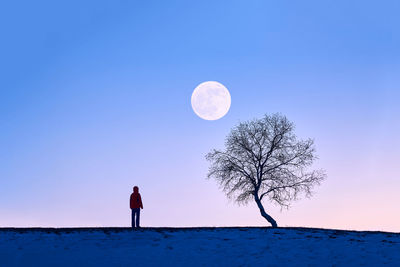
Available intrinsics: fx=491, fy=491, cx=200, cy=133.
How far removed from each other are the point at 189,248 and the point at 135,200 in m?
5.77

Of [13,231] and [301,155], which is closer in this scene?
[13,231]

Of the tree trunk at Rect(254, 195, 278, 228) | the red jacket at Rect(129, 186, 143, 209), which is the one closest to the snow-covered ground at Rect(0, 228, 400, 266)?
the red jacket at Rect(129, 186, 143, 209)

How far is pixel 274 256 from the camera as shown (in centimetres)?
2347

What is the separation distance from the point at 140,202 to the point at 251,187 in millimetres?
15019

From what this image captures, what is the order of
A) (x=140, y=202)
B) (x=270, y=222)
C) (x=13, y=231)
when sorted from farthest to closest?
(x=270, y=222) → (x=140, y=202) → (x=13, y=231)

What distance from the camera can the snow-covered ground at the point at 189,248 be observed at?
22.4 meters

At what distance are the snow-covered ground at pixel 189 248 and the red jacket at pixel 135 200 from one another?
6.78 ft

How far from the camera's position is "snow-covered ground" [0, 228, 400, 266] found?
73.4 feet

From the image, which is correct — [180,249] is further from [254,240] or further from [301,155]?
[301,155]

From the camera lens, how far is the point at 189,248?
2394cm

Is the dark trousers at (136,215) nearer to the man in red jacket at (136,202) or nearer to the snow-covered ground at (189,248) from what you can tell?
the man in red jacket at (136,202)

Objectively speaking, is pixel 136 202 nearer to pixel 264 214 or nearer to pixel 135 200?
pixel 135 200

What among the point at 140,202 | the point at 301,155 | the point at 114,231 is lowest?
the point at 114,231

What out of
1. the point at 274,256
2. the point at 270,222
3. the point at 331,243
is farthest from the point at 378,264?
the point at 270,222
